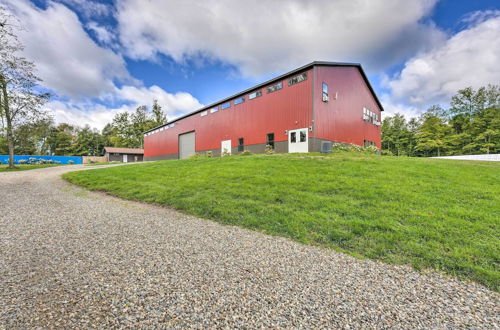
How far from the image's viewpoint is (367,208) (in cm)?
461

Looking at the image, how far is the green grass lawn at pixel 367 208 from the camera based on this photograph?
10.1ft

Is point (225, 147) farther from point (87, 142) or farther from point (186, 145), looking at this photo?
point (87, 142)

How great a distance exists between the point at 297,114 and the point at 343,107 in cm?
537

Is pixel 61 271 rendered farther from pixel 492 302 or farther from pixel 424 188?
pixel 424 188

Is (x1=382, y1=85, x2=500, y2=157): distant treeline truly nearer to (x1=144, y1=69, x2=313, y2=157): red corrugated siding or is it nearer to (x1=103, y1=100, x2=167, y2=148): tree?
(x1=144, y1=69, x2=313, y2=157): red corrugated siding

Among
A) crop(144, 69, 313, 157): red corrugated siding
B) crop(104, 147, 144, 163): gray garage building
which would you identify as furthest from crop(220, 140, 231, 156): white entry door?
crop(104, 147, 144, 163): gray garage building

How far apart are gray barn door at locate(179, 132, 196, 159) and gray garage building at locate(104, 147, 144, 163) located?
76.6 ft

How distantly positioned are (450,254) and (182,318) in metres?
3.65

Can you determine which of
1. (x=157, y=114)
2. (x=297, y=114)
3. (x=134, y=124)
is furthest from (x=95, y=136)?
(x=297, y=114)

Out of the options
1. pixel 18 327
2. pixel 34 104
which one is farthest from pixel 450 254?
pixel 34 104

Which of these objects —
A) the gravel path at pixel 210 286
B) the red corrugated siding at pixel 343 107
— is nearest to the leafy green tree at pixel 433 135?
the red corrugated siding at pixel 343 107

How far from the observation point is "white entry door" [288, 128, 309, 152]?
15758 mm

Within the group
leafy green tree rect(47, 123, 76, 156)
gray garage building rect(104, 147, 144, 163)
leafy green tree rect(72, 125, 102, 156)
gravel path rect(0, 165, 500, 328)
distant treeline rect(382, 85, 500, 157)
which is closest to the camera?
gravel path rect(0, 165, 500, 328)

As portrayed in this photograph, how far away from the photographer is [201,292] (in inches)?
86.2
